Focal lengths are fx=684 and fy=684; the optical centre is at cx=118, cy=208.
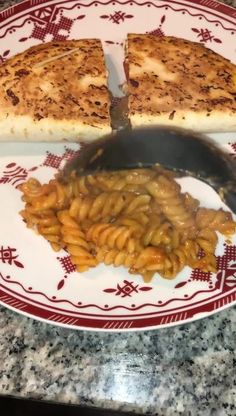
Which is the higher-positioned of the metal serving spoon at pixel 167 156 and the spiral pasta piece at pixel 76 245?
the metal serving spoon at pixel 167 156

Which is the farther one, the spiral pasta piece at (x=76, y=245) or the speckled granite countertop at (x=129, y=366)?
the spiral pasta piece at (x=76, y=245)

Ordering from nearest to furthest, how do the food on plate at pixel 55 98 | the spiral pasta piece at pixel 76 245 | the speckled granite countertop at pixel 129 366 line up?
the speckled granite countertop at pixel 129 366
the spiral pasta piece at pixel 76 245
the food on plate at pixel 55 98

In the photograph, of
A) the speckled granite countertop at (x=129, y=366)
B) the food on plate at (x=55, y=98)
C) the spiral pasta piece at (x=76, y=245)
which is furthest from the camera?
the food on plate at (x=55, y=98)

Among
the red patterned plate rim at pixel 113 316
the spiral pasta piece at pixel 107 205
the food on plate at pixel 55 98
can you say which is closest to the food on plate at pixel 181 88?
the food on plate at pixel 55 98

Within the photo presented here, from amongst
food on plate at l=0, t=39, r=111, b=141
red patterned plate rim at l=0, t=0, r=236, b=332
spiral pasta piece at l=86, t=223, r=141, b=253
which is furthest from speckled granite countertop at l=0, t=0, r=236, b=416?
food on plate at l=0, t=39, r=111, b=141

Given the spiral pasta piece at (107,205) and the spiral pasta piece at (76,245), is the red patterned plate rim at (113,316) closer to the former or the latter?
the spiral pasta piece at (76,245)

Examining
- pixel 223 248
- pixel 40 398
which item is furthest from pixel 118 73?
pixel 40 398

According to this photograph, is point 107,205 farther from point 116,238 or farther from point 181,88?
point 181,88

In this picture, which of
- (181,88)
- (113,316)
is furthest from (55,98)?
(113,316)
